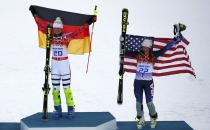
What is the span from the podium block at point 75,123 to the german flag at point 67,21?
Answer: 1.15 meters

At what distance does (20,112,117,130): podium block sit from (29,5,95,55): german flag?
115 cm

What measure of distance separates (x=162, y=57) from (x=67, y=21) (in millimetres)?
1674

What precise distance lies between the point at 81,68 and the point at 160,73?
7.12 meters

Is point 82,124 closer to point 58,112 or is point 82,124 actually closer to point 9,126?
point 58,112

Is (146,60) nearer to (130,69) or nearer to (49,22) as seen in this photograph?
(130,69)

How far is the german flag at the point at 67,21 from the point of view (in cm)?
856

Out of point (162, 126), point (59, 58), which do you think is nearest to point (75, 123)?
point (59, 58)

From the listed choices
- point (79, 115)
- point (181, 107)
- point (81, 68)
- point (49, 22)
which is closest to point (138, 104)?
point (79, 115)

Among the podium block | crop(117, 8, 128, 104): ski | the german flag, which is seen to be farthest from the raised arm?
the podium block

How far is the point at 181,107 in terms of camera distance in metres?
13.2

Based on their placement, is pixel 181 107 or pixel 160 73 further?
pixel 181 107

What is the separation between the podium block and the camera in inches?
311

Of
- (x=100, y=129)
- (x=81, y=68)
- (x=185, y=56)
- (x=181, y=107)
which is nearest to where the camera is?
(x=100, y=129)

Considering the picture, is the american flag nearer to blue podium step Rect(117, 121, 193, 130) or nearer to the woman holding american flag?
the woman holding american flag
